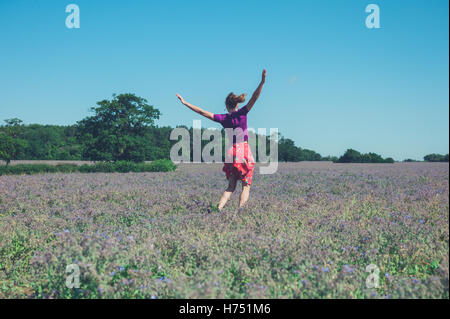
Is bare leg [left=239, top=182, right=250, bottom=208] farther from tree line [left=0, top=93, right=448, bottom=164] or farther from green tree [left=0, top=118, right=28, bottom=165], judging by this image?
green tree [left=0, top=118, right=28, bottom=165]

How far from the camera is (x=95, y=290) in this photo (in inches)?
97.8

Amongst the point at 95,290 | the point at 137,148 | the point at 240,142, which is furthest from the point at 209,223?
the point at 137,148

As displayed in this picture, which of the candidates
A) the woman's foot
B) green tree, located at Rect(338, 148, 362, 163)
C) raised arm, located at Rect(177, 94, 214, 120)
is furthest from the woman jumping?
green tree, located at Rect(338, 148, 362, 163)

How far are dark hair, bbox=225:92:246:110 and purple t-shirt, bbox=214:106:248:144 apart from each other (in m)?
0.16

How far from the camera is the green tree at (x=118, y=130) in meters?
32.1

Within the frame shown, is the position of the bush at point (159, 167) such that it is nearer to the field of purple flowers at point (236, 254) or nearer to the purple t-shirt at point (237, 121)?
the field of purple flowers at point (236, 254)

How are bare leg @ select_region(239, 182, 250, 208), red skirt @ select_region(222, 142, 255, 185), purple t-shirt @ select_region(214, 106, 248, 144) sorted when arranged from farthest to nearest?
1. bare leg @ select_region(239, 182, 250, 208)
2. red skirt @ select_region(222, 142, 255, 185)
3. purple t-shirt @ select_region(214, 106, 248, 144)

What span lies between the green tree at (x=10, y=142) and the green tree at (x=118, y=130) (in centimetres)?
606

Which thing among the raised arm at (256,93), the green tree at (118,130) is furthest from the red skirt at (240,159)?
the green tree at (118,130)

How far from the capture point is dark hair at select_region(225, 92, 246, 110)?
191 inches

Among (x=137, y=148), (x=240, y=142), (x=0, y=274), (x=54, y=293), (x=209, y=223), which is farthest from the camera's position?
(x=137, y=148)

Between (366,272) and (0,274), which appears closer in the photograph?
(366,272)

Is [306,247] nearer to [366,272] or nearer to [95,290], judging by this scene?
[366,272]
